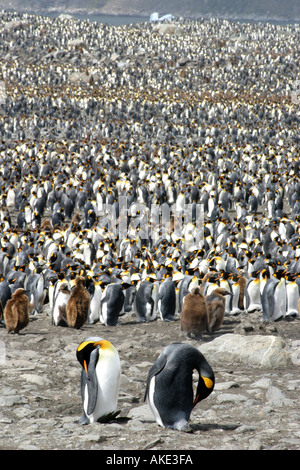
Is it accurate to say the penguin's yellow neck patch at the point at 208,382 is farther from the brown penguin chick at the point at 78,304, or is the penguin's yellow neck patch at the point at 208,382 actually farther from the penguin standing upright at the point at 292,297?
the penguin standing upright at the point at 292,297

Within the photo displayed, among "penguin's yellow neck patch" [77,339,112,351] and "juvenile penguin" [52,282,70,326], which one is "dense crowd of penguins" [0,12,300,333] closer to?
"juvenile penguin" [52,282,70,326]

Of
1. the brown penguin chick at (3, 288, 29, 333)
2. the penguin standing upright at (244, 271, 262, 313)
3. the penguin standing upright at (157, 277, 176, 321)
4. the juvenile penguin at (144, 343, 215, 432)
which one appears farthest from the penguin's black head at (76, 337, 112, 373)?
the penguin standing upright at (244, 271, 262, 313)

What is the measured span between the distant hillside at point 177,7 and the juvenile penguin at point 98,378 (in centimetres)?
13690

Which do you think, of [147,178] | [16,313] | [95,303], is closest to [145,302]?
[95,303]

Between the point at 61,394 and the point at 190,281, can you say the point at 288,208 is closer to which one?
the point at 190,281

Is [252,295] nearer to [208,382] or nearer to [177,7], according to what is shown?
[208,382]

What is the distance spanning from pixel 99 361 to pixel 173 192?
58.9 feet

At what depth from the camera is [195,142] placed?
105ft

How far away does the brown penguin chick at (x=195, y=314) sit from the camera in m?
9.73

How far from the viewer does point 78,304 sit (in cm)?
1049

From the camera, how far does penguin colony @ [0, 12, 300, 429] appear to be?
11.5m

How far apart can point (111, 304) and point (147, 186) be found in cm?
1359
